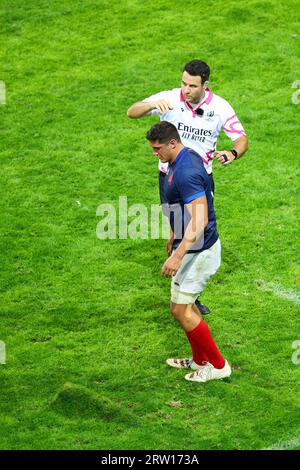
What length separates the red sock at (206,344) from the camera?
930 centimetres

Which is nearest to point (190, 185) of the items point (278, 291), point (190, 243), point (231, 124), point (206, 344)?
point (190, 243)

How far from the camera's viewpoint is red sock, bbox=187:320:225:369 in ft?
30.5

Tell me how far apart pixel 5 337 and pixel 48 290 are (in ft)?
3.37

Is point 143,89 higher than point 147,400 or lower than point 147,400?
higher

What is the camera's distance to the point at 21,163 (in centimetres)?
1352

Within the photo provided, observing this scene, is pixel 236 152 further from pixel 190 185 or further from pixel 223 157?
pixel 190 185

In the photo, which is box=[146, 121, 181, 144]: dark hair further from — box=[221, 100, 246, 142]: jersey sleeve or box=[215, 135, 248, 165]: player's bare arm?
box=[221, 100, 246, 142]: jersey sleeve

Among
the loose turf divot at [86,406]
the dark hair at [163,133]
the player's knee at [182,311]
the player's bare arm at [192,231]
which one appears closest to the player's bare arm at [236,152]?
the dark hair at [163,133]

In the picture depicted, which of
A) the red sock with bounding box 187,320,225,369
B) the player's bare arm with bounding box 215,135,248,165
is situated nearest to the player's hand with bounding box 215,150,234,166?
the player's bare arm with bounding box 215,135,248,165

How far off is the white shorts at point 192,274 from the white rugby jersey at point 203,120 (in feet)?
5.03

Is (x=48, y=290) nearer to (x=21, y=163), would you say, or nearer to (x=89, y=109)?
(x=21, y=163)

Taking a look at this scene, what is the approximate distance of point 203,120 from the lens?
10.4m

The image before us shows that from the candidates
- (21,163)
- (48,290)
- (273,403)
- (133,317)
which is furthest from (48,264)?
(273,403)

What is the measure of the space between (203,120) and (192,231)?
1.96 metres
